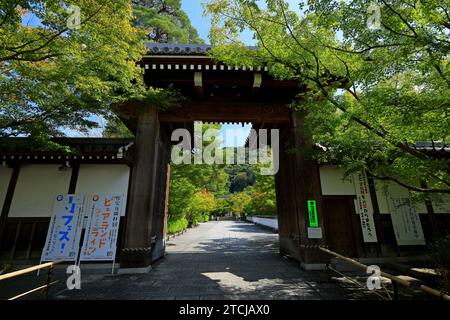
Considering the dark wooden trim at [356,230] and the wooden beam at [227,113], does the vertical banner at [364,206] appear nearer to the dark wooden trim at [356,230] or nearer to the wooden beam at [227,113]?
the dark wooden trim at [356,230]

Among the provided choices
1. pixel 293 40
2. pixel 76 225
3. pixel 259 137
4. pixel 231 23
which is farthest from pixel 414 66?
pixel 76 225

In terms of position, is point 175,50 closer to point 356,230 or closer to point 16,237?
point 16,237

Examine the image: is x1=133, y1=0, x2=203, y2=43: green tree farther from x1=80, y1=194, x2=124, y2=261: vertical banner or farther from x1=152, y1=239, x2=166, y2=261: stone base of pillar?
x1=152, y1=239, x2=166, y2=261: stone base of pillar

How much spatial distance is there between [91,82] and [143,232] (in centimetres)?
497

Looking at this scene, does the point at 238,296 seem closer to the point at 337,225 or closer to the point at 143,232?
the point at 143,232

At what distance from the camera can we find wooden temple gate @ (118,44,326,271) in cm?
751

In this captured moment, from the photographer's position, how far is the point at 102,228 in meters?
7.45

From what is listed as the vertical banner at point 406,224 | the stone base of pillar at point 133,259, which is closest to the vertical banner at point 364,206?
the vertical banner at point 406,224

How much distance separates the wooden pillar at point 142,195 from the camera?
718 centimetres

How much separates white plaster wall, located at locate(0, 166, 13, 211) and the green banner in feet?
38.6

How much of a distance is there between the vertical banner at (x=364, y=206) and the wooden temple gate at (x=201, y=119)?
187 cm

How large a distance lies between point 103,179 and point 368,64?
941 centimetres

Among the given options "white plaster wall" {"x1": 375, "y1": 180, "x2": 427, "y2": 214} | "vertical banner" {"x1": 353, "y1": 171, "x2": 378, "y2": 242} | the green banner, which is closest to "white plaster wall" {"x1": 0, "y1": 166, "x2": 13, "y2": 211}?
the green banner
